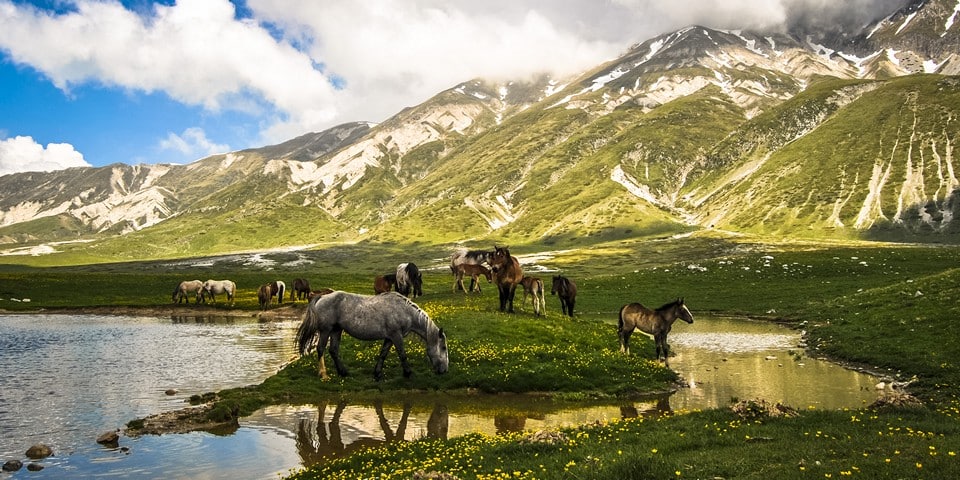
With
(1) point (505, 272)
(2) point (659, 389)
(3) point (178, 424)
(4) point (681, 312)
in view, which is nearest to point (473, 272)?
(1) point (505, 272)

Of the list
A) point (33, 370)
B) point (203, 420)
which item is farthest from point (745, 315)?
point (33, 370)

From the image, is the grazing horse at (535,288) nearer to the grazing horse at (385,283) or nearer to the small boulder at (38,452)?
the grazing horse at (385,283)

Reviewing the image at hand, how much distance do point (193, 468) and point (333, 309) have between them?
37.1 feet

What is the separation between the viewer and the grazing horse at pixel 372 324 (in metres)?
28.5

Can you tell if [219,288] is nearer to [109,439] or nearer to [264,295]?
[264,295]

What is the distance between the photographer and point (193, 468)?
1809 cm

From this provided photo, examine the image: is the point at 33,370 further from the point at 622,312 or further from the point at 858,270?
the point at 858,270

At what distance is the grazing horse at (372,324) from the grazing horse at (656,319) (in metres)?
12.4

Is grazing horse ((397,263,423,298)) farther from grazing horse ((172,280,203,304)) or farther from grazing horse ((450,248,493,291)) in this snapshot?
grazing horse ((172,280,203,304))

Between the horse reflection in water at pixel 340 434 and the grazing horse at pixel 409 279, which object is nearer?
the horse reflection in water at pixel 340 434

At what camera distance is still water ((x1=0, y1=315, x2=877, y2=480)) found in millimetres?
19266

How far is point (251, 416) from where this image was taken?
24484 mm

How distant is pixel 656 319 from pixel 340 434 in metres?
20.5

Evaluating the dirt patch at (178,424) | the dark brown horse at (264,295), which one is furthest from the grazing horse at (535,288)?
the dark brown horse at (264,295)
